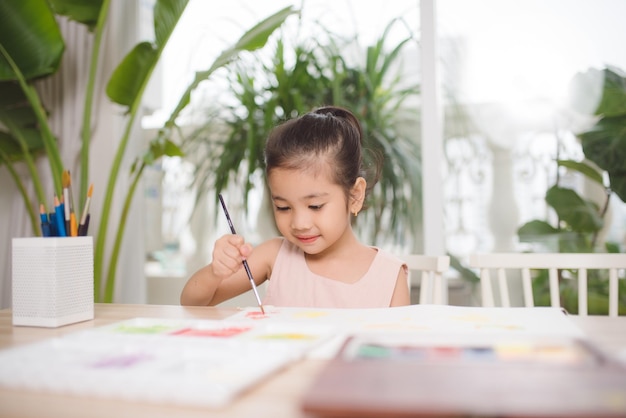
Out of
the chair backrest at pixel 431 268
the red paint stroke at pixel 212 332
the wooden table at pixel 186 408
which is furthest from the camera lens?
the chair backrest at pixel 431 268

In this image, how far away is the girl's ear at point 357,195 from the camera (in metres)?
1.33

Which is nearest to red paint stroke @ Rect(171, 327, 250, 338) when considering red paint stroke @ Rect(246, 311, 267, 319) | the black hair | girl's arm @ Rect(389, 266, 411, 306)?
red paint stroke @ Rect(246, 311, 267, 319)

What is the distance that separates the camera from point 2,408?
0.50 meters

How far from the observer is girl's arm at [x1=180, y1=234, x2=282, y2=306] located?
3.44 ft

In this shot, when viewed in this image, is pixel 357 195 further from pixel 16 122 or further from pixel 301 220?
pixel 16 122

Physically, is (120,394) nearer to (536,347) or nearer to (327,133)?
(536,347)

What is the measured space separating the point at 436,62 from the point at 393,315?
1.66 meters

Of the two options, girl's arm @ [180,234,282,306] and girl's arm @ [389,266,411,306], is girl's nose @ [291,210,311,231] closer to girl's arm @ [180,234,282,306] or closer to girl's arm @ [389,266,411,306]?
girl's arm @ [180,234,282,306]

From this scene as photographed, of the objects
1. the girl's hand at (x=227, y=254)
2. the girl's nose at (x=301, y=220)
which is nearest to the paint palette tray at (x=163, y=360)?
the girl's hand at (x=227, y=254)

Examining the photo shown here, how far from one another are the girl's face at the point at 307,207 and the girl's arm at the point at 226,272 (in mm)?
118

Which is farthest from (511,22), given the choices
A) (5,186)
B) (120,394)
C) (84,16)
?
(5,186)

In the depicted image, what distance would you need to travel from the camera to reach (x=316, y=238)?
1.21 metres

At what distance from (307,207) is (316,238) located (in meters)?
0.08

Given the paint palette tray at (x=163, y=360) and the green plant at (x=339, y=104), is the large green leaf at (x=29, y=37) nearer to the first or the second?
the green plant at (x=339, y=104)
